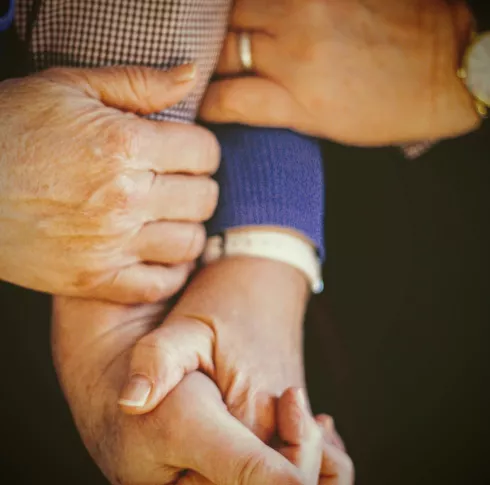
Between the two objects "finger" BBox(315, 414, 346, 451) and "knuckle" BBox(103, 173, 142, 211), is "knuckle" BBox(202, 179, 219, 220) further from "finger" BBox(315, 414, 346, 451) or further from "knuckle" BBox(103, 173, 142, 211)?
"finger" BBox(315, 414, 346, 451)

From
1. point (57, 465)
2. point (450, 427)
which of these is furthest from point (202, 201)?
point (450, 427)

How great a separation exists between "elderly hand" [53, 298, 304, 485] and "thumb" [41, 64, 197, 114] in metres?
0.26

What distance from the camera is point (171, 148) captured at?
685 millimetres

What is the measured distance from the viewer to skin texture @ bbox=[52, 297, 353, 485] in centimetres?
55

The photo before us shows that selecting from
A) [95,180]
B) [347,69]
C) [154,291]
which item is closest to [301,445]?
[154,291]

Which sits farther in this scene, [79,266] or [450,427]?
[450,427]

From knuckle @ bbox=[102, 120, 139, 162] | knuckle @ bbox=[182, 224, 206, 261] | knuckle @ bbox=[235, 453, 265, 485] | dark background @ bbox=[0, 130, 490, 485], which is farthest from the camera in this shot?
dark background @ bbox=[0, 130, 490, 485]

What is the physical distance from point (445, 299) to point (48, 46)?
0.70m

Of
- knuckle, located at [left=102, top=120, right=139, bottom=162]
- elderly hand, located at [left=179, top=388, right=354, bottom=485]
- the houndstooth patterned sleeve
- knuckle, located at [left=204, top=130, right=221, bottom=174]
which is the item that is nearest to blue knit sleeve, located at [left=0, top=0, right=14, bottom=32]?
the houndstooth patterned sleeve

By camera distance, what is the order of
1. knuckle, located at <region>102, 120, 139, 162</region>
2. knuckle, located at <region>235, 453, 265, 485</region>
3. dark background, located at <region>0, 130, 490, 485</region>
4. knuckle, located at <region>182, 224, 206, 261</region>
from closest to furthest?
knuckle, located at <region>235, 453, 265, 485</region>
knuckle, located at <region>102, 120, 139, 162</region>
knuckle, located at <region>182, 224, 206, 261</region>
dark background, located at <region>0, 130, 490, 485</region>

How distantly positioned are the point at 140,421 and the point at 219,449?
10 centimetres

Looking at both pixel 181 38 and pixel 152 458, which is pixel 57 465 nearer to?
pixel 152 458

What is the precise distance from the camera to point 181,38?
0.69 meters

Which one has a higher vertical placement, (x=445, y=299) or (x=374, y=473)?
(x=445, y=299)
